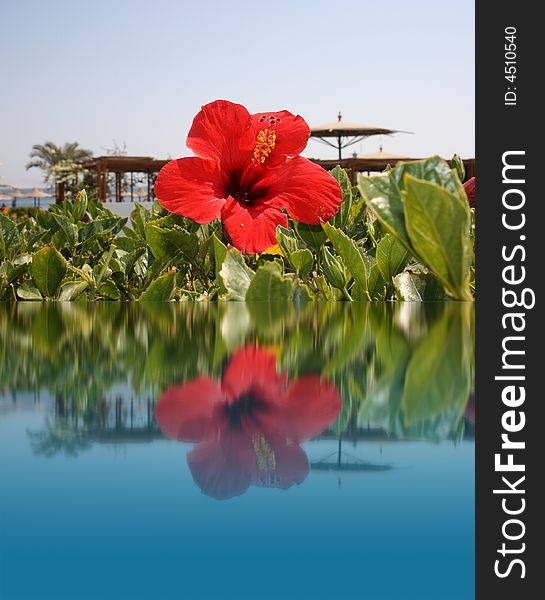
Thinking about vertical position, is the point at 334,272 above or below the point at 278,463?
above

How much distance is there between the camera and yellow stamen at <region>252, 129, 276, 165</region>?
3.57ft

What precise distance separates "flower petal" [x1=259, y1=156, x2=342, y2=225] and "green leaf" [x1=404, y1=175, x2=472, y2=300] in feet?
1.72

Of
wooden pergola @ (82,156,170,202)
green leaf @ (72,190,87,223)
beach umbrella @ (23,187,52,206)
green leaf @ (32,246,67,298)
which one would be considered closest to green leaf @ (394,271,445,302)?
green leaf @ (32,246,67,298)

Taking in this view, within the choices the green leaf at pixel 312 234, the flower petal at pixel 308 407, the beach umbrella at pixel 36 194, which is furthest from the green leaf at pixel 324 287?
the beach umbrella at pixel 36 194

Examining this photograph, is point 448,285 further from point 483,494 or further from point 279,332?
point 483,494

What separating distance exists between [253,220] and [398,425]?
773 millimetres

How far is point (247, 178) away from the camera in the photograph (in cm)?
112

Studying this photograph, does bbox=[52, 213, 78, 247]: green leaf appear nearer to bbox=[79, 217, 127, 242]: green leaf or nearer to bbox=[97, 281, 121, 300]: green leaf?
bbox=[79, 217, 127, 242]: green leaf

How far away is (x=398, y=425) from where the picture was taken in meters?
0.30

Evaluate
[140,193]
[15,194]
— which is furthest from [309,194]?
[15,194]

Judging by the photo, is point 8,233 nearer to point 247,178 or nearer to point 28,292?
point 28,292

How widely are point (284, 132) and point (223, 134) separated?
0.10 metres

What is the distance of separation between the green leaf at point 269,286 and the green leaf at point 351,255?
0.63 ft

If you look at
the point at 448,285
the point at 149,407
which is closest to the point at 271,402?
the point at 149,407
